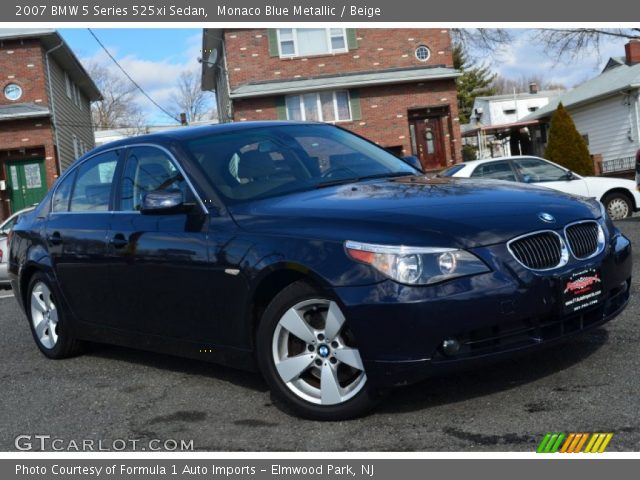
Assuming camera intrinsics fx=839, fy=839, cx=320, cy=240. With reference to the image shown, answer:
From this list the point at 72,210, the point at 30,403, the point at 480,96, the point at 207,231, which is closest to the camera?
the point at 207,231

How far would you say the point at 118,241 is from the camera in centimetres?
558

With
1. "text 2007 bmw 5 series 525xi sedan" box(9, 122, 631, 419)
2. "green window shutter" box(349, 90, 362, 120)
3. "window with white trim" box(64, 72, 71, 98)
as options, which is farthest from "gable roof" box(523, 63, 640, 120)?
"text 2007 bmw 5 series 525xi sedan" box(9, 122, 631, 419)

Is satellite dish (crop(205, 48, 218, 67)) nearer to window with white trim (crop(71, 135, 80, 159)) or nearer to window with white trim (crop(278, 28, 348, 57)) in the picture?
window with white trim (crop(278, 28, 348, 57))

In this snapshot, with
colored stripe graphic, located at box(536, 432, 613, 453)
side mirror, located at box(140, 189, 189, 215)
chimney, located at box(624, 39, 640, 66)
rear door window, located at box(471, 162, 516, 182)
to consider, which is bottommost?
colored stripe graphic, located at box(536, 432, 613, 453)

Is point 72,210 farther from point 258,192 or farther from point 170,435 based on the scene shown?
point 170,435

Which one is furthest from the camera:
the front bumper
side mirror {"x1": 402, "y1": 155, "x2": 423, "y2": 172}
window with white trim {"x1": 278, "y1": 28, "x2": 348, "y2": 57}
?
window with white trim {"x1": 278, "y1": 28, "x2": 348, "y2": 57}

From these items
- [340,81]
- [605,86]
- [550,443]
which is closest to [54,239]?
[550,443]

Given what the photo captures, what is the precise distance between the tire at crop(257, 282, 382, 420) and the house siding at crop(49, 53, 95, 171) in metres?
26.4

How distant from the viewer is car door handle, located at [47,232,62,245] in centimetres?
635

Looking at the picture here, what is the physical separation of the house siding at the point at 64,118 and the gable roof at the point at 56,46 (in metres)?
0.36

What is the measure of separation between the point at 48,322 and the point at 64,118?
88.0 feet

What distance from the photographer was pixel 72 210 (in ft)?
21.0

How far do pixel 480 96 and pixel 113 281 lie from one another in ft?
227

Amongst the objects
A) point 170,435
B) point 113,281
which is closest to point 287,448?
point 170,435
